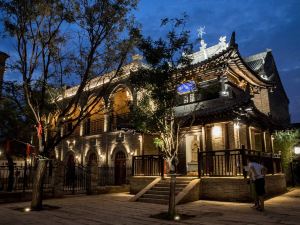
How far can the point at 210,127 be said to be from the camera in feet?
52.3

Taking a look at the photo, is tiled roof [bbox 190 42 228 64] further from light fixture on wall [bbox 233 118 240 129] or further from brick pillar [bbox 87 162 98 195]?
brick pillar [bbox 87 162 98 195]

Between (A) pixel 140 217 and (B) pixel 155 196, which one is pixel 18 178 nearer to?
(B) pixel 155 196

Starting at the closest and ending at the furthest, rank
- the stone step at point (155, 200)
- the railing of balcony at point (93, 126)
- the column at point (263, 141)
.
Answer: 1. the stone step at point (155, 200)
2. the column at point (263, 141)
3. the railing of balcony at point (93, 126)

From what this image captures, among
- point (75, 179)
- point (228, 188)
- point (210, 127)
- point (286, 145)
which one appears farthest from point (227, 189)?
point (75, 179)

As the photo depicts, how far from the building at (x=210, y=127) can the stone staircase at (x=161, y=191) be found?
937 mm

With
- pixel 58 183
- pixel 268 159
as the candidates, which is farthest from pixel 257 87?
pixel 58 183

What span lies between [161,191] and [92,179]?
487 cm

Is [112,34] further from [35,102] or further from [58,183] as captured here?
[58,183]

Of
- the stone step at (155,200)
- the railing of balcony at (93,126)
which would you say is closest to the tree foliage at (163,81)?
the stone step at (155,200)

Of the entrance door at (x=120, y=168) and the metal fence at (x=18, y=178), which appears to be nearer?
the metal fence at (x=18, y=178)

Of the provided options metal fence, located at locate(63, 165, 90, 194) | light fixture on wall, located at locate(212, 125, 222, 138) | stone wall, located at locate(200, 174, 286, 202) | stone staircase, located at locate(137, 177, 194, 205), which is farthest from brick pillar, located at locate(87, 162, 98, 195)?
light fixture on wall, located at locate(212, 125, 222, 138)

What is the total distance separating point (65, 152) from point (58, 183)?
40.4 ft

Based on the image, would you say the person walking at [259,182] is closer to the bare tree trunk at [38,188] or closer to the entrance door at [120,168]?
the bare tree trunk at [38,188]

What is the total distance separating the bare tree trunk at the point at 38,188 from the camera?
963 centimetres
